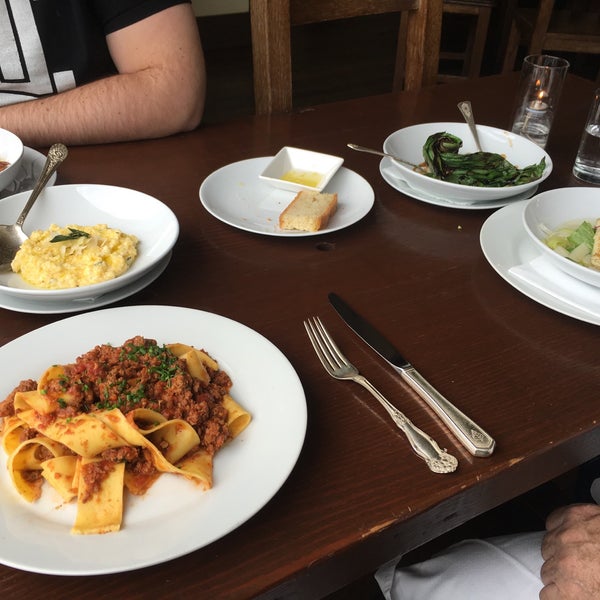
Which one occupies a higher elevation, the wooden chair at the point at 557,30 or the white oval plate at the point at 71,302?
the white oval plate at the point at 71,302

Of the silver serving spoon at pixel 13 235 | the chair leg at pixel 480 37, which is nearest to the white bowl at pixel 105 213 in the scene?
the silver serving spoon at pixel 13 235

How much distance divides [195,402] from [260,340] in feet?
0.39

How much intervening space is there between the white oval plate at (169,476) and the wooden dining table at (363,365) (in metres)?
0.02

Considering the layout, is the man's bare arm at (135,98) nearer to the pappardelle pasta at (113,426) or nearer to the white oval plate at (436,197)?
the white oval plate at (436,197)

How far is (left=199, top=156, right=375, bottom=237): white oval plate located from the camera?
101 cm

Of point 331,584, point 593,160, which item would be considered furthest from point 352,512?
point 593,160

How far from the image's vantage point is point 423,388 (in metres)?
0.69

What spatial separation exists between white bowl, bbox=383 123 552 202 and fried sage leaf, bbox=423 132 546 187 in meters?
0.03

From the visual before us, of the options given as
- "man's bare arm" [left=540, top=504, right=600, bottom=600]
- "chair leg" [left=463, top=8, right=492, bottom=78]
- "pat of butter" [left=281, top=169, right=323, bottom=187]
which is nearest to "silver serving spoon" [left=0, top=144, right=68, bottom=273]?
"pat of butter" [left=281, top=169, right=323, bottom=187]

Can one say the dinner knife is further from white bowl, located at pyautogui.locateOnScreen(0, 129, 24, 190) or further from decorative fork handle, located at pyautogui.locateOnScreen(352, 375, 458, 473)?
white bowl, located at pyautogui.locateOnScreen(0, 129, 24, 190)

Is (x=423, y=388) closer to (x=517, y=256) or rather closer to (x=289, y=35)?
(x=517, y=256)

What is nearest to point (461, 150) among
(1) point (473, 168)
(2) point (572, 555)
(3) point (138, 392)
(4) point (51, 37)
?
(1) point (473, 168)

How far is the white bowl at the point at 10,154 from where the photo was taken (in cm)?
103

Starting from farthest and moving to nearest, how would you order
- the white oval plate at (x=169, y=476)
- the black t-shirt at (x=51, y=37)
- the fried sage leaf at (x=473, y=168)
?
1. the black t-shirt at (x=51, y=37)
2. the fried sage leaf at (x=473, y=168)
3. the white oval plate at (x=169, y=476)
